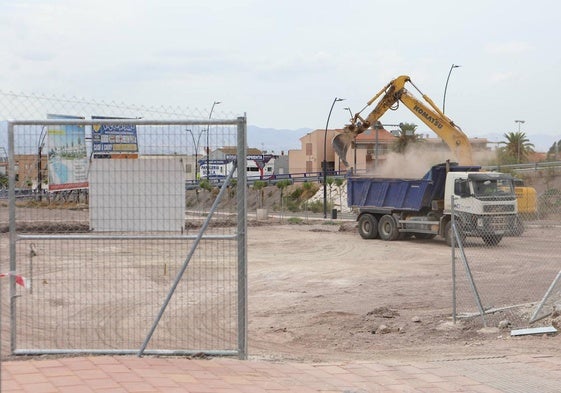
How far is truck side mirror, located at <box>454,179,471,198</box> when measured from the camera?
28.4m

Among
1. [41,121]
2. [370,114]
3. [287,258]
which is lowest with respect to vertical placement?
[287,258]

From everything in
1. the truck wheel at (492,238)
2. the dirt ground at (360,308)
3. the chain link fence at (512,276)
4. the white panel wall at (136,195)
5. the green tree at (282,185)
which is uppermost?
the white panel wall at (136,195)

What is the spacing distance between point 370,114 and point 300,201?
3554 centimetres

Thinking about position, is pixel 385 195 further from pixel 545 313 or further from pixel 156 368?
pixel 156 368

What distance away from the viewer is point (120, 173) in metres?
8.35

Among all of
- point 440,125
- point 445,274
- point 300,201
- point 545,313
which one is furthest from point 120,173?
point 300,201

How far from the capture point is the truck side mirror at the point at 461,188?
2839 centimetres

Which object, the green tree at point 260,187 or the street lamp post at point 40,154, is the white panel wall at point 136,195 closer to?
the street lamp post at point 40,154

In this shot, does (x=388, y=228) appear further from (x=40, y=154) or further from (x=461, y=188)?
(x=40, y=154)

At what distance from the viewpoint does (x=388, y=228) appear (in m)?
32.4

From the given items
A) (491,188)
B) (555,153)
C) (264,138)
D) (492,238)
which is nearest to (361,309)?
(264,138)

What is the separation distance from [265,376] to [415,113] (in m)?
29.3

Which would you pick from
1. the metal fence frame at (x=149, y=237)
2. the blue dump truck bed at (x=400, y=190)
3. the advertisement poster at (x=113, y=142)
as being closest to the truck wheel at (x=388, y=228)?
the blue dump truck bed at (x=400, y=190)

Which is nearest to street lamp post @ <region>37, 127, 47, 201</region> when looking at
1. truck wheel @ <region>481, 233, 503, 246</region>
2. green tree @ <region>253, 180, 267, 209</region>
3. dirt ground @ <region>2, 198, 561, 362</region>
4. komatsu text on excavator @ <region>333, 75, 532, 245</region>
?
dirt ground @ <region>2, 198, 561, 362</region>
